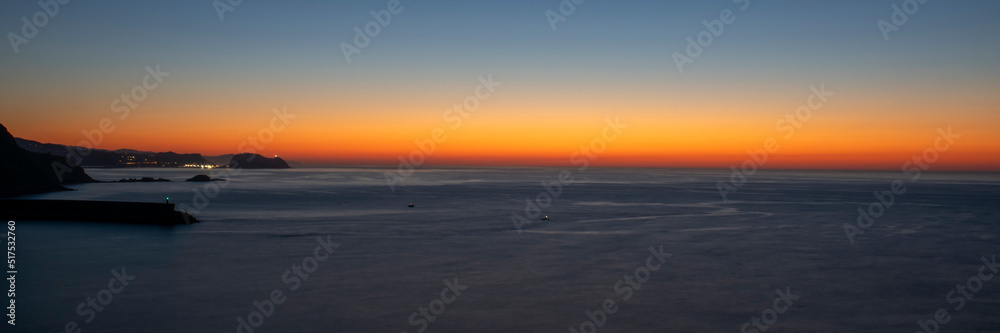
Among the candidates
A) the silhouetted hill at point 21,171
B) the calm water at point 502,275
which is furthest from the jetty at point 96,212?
the silhouetted hill at point 21,171

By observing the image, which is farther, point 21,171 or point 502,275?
point 21,171

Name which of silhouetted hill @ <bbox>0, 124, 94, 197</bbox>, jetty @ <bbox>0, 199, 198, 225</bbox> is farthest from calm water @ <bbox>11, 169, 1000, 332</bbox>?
silhouetted hill @ <bbox>0, 124, 94, 197</bbox>

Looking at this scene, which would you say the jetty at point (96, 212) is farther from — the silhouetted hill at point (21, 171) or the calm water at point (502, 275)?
the silhouetted hill at point (21, 171)

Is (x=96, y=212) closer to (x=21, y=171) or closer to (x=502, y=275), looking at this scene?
(x=502, y=275)

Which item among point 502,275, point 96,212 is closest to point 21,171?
point 96,212

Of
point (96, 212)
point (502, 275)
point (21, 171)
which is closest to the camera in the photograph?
point (502, 275)

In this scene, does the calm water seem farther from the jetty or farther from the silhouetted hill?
the silhouetted hill

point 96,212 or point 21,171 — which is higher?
point 21,171

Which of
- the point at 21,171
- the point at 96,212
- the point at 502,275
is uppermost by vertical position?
the point at 21,171
